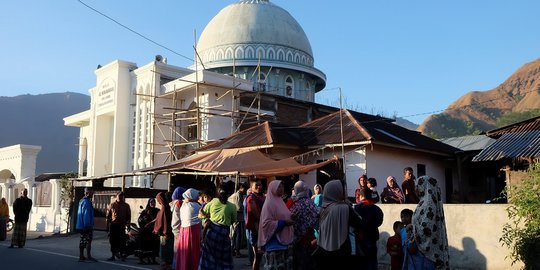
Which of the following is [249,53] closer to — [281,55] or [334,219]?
[281,55]

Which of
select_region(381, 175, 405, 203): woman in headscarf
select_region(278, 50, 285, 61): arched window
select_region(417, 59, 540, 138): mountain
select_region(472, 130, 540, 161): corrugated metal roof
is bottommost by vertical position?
select_region(381, 175, 405, 203): woman in headscarf

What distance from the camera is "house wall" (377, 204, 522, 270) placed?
8.66 m

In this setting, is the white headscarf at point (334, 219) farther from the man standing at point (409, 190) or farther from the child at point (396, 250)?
the man standing at point (409, 190)

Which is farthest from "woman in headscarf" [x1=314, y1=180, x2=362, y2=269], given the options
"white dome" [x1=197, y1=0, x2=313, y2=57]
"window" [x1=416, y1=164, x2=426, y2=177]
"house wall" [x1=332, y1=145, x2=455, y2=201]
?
"white dome" [x1=197, y1=0, x2=313, y2=57]

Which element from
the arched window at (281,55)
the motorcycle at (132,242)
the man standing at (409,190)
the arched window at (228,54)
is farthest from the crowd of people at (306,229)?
the arched window at (228,54)

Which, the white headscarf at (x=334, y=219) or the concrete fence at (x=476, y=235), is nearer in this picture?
the white headscarf at (x=334, y=219)

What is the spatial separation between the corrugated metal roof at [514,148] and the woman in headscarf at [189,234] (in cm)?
823

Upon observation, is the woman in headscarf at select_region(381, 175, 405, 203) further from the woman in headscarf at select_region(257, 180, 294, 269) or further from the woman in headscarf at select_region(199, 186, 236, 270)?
the woman in headscarf at select_region(257, 180, 294, 269)

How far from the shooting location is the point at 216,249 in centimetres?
783

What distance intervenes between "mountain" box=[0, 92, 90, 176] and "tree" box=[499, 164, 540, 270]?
86886mm

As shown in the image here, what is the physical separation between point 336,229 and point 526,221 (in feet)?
12.5

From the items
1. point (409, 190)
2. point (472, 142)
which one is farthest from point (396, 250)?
point (472, 142)

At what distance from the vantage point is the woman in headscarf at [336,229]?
18.8ft

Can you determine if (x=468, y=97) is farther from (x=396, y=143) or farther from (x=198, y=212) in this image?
(x=198, y=212)
